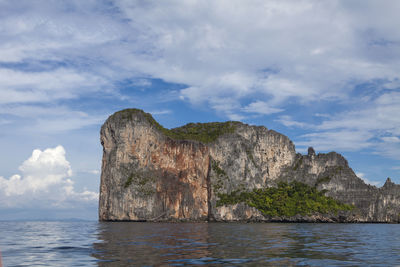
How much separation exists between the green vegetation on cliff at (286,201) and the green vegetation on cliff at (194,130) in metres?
31.7

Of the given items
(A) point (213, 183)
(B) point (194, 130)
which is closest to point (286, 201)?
(A) point (213, 183)

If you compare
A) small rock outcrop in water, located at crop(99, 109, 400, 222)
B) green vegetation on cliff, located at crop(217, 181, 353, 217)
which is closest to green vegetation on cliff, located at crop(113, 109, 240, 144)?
small rock outcrop in water, located at crop(99, 109, 400, 222)

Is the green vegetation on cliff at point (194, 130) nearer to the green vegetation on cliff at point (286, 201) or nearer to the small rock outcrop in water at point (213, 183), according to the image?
the small rock outcrop in water at point (213, 183)

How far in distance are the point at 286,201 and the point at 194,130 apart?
59603mm

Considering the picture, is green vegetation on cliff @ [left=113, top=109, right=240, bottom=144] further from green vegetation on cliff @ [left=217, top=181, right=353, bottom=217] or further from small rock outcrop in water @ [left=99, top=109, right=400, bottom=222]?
green vegetation on cliff @ [left=217, top=181, right=353, bottom=217]

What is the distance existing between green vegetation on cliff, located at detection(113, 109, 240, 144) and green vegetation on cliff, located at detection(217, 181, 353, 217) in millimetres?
31716

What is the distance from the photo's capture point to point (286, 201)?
549 ft

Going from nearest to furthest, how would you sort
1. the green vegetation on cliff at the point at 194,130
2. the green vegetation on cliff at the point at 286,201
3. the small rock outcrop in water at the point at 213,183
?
1. the small rock outcrop in water at the point at 213,183
2. the green vegetation on cliff at the point at 286,201
3. the green vegetation on cliff at the point at 194,130

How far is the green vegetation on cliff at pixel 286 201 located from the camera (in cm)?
15900

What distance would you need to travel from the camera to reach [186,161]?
163375 millimetres

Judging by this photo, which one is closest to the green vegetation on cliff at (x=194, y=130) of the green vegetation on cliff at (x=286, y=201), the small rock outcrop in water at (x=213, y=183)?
the small rock outcrop in water at (x=213, y=183)

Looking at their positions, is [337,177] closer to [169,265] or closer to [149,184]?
[149,184]

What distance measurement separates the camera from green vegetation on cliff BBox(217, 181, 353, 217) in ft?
522

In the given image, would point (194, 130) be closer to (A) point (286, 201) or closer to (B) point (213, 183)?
(B) point (213, 183)
